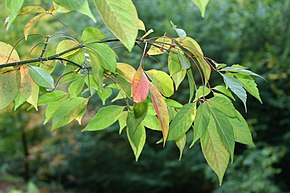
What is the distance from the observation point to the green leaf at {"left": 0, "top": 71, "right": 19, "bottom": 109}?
0.77 metres

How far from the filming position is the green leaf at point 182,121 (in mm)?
809

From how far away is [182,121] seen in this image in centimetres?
81

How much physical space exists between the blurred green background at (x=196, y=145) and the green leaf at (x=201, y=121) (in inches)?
154

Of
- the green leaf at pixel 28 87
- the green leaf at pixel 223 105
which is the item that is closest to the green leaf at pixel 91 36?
the green leaf at pixel 28 87

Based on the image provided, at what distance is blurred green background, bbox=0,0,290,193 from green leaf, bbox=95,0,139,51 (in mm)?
4090

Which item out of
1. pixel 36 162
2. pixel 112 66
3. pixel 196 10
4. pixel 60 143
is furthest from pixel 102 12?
pixel 36 162

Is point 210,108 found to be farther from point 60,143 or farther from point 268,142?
point 60,143

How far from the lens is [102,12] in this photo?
0.54m

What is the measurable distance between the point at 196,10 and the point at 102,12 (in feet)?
17.7

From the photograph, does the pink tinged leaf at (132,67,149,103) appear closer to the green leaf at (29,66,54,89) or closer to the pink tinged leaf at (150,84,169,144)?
the pink tinged leaf at (150,84,169,144)

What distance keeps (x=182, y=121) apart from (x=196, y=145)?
4.78 meters

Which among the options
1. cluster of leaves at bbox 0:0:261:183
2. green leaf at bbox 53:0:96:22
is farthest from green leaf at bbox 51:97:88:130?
green leaf at bbox 53:0:96:22

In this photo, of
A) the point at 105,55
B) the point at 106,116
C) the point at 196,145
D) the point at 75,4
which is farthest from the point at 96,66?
the point at 196,145

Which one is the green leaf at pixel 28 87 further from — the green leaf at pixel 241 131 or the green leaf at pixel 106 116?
the green leaf at pixel 241 131
